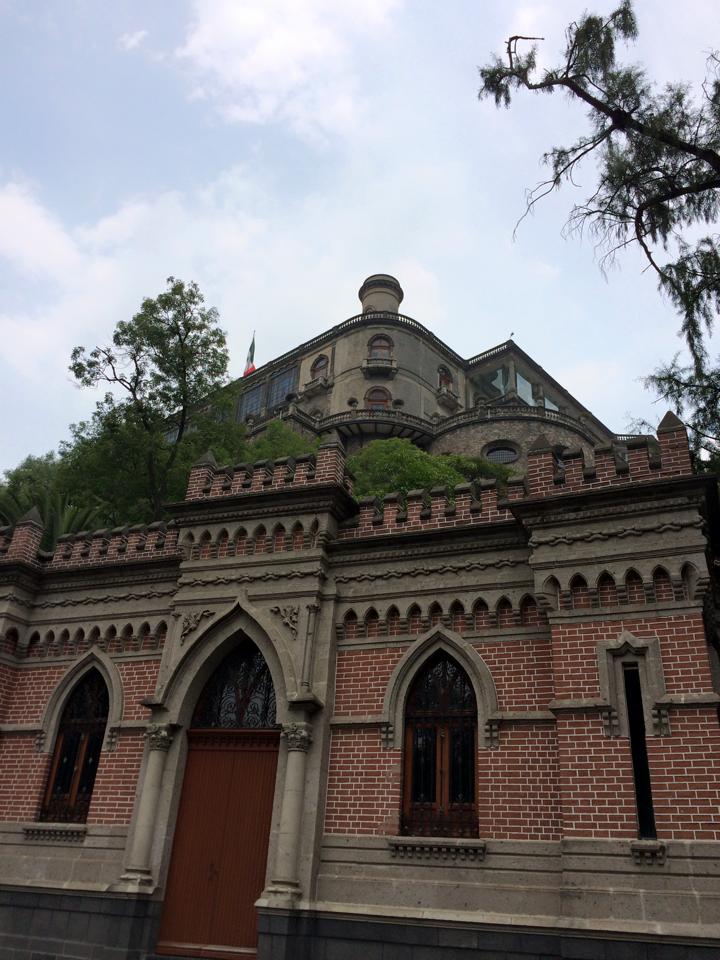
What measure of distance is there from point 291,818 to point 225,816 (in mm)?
1416

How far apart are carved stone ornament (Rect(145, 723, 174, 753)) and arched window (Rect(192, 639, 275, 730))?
49 centimetres

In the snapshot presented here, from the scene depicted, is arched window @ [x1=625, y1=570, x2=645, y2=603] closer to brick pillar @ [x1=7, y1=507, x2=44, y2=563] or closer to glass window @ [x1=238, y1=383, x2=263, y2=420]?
brick pillar @ [x1=7, y1=507, x2=44, y2=563]

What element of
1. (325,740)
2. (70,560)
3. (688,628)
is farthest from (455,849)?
(70,560)

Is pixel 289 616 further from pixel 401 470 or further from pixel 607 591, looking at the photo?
pixel 401 470

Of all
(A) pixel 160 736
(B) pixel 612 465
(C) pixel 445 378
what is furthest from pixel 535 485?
(C) pixel 445 378

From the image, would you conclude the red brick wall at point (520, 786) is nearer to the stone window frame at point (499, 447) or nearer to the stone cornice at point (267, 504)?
the stone cornice at point (267, 504)

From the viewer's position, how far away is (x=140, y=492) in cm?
2431

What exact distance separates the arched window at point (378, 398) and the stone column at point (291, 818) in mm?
35056

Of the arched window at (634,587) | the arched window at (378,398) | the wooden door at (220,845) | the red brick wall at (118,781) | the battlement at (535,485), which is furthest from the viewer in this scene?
the arched window at (378,398)

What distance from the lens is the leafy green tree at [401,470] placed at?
28987 mm

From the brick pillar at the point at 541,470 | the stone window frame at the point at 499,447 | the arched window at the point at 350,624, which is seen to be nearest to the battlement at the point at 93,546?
the arched window at the point at 350,624

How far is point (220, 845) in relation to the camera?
11500mm

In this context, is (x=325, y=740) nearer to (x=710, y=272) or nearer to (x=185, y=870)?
(x=185, y=870)

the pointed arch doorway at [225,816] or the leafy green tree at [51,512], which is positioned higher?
the leafy green tree at [51,512]
